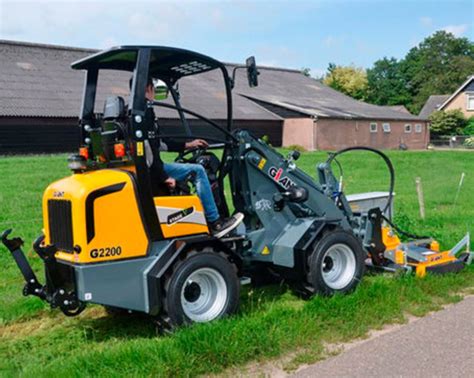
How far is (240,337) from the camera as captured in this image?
16.2 ft

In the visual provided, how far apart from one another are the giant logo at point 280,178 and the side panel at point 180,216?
45.3 inches

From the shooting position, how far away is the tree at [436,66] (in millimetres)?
89812

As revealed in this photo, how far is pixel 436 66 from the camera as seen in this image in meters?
94.4

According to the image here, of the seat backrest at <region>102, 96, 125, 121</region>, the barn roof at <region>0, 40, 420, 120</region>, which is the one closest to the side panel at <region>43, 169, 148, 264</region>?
the seat backrest at <region>102, 96, 125, 121</region>

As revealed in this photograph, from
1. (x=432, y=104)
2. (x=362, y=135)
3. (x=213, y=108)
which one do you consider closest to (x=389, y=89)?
(x=432, y=104)

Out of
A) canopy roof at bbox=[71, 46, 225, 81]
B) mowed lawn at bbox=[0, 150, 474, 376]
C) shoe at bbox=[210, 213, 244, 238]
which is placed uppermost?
canopy roof at bbox=[71, 46, 225, 81]

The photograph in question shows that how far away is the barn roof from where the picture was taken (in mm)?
30984

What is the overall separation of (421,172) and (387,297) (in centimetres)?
1874

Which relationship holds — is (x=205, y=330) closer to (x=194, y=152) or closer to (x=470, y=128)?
(x=194, y=152)

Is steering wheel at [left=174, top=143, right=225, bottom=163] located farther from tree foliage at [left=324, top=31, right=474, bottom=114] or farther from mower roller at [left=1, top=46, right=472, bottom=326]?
tree foliage at [left=324, top=31, right=474, bottom=114]

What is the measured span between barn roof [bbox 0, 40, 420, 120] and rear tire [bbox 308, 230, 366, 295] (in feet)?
57.5

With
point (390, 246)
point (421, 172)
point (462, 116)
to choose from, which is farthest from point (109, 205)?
point (462, 116)

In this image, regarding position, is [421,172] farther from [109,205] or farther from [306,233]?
[109,205]

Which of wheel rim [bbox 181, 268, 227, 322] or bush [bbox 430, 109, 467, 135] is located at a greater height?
bush [bbox 430, 109, 467, 135]
